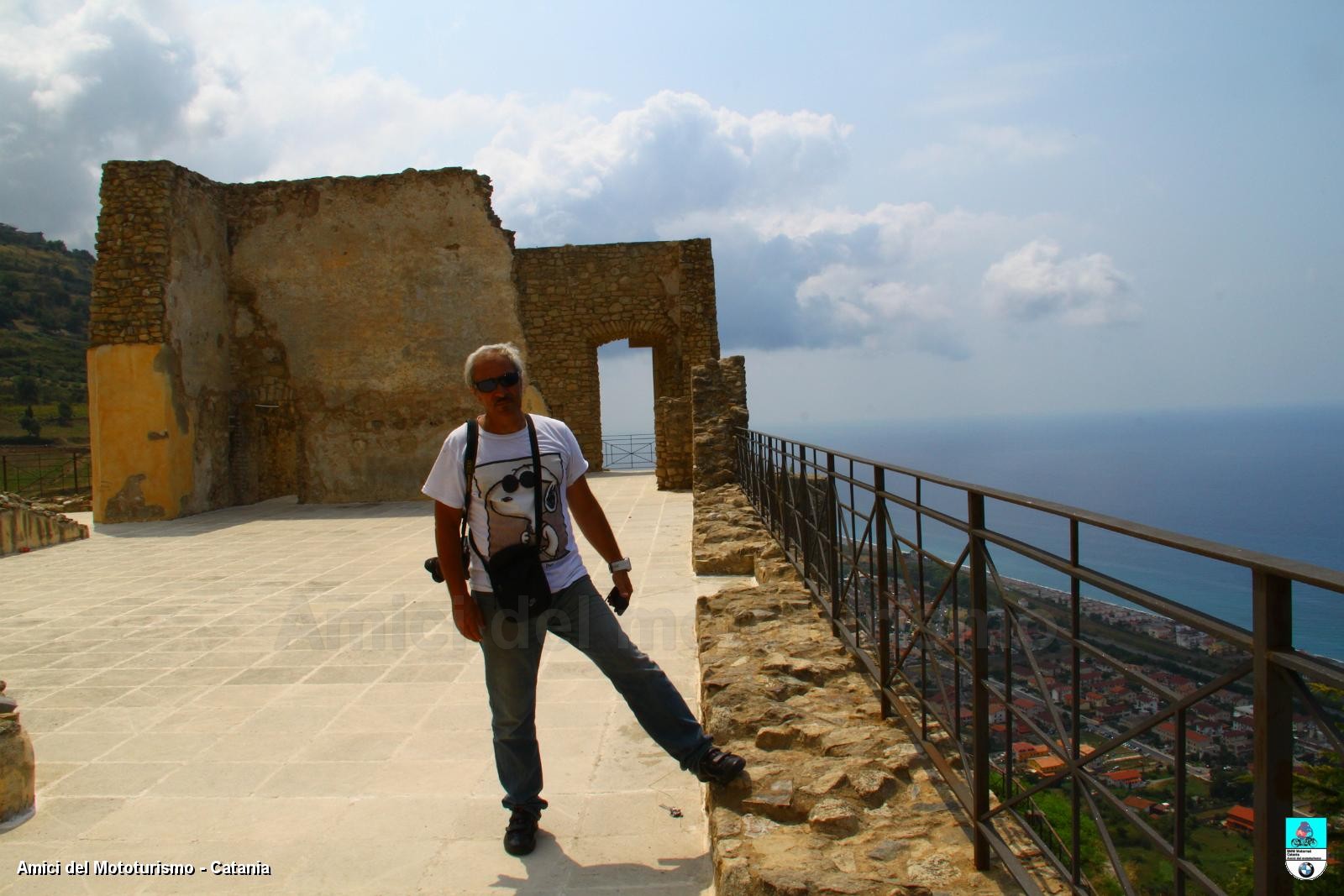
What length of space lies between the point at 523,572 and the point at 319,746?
1.68m

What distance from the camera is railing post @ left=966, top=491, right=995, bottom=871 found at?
6.63 feet

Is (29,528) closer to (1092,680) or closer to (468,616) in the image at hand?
(468,616)

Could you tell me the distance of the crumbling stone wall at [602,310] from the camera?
15086 millimetres

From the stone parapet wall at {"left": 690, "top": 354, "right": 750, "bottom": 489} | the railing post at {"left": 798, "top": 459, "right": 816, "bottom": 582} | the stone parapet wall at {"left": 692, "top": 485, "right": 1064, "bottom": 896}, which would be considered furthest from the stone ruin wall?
the stone parapet wall at {"left": 692, "top": 485, "right": 1064, "bottom": 896}

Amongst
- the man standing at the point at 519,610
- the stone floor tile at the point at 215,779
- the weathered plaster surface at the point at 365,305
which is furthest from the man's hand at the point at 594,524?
the weathered plaster surface at the point at 365,305

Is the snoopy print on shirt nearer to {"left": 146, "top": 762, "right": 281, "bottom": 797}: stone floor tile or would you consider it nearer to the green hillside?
{"left": 146, "top": 762, "right": 281, "bottom": 797}: stone floor tile

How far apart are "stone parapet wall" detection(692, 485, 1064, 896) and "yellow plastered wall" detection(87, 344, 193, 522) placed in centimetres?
1062

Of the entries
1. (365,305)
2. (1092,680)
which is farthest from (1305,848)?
(365,305)

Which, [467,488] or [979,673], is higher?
[467,488]

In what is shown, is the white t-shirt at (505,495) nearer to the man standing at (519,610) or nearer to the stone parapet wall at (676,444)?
the man standing at (519,610)

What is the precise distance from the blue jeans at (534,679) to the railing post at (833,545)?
4.68ft

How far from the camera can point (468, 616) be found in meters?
2.58

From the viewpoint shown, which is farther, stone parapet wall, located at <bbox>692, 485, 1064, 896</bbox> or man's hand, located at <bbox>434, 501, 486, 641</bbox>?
man's hand, located at <bbox>434, 501, 486, 641</bbox>

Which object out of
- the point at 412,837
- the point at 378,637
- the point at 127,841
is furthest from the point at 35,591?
the point at 412,837
